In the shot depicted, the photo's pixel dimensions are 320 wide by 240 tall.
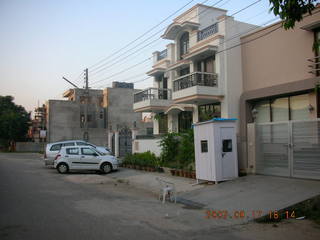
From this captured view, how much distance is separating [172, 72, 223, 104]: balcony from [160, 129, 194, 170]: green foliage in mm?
2572

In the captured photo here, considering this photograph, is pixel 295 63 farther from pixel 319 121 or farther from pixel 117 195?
pixel 117 195

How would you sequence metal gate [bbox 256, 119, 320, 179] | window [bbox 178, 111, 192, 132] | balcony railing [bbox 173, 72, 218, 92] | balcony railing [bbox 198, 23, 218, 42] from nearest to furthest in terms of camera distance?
1. metal gate [bbox 256, 119, 320, 179]
2. balcony railing [bbox 173, 72, 218, 92]
3. balcony railing [bbox 198, 23, 218, 42]
4. window [bbox 178, 111, 192, 132]

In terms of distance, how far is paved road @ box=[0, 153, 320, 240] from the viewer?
6.32m

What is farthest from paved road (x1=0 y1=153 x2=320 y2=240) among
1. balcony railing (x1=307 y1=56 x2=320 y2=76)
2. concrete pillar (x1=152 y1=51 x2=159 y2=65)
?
concrete pillar (x1=152 y1=51 x2=159 y2=65)

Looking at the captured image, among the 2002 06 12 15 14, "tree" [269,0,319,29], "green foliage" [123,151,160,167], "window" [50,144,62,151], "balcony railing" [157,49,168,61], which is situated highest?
"balcony railing" [157,49,168,61]

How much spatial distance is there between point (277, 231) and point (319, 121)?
17.9ft

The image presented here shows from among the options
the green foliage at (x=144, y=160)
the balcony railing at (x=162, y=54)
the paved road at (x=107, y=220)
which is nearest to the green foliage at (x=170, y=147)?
the green foliage at (x=144, y=160)

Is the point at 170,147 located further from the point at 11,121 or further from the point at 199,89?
the point at 11,121

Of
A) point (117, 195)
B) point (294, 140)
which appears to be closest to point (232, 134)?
point (294, 140)

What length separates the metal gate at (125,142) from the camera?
2477cm

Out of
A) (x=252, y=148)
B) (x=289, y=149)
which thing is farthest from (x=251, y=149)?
(x=289, y=149)

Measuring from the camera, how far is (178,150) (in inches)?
665

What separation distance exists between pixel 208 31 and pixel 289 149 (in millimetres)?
10177

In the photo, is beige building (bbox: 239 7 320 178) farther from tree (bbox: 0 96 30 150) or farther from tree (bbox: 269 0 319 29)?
tree (bbox: 0 96 30 150)
